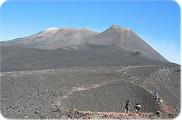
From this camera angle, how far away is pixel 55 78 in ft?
116

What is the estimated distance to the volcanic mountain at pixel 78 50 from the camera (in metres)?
56.7

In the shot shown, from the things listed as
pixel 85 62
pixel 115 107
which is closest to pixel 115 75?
pixel 115 107

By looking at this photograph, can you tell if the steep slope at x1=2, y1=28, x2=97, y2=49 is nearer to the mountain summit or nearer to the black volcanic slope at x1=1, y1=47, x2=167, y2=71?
the mountain summit

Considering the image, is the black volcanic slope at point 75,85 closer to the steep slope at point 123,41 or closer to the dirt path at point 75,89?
the dirt path at point 75,89

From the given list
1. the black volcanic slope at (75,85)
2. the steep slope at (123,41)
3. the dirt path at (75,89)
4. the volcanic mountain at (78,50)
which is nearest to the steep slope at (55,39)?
the volcanic mountain at (78,50)

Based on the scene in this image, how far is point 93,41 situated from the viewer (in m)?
90.2

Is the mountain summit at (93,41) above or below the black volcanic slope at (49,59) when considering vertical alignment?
above

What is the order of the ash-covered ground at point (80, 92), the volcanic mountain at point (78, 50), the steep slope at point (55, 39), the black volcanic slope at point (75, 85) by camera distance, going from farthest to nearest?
1. the steep slope at point (55, 39)
2. the volcanic mountain at point (78, 50)
3. the black volcanic slope at point (75, 85)
4. the ash-covered ground at point (80, 92)

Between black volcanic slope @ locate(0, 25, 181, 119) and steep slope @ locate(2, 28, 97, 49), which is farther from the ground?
steep slope @ locate(2, 28, 97, 49)

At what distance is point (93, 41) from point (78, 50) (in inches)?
514

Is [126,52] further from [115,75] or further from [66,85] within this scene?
[66,85]

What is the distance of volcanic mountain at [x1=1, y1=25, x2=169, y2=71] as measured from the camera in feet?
186

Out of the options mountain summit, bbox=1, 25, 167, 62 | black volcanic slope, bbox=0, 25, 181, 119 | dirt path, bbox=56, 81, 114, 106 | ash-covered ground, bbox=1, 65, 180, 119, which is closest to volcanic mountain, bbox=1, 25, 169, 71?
mountain summit, bbox=1, 25, 167, 62

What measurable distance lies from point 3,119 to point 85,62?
39498mm
